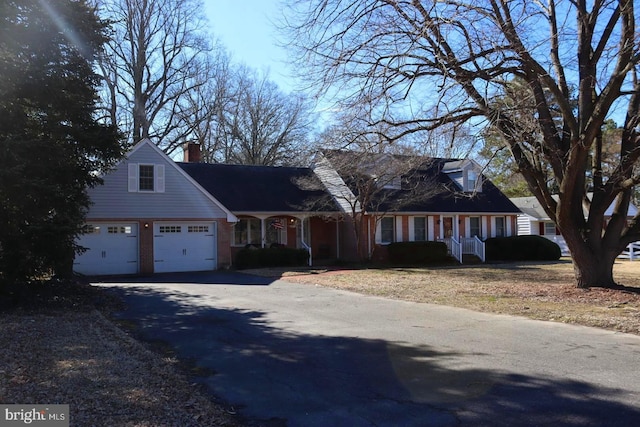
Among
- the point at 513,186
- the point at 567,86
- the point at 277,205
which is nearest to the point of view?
the point at 567,86

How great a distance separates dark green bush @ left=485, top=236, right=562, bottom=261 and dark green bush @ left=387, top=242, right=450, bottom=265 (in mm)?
4971

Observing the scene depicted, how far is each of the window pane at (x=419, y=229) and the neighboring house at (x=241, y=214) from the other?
55 millimetres

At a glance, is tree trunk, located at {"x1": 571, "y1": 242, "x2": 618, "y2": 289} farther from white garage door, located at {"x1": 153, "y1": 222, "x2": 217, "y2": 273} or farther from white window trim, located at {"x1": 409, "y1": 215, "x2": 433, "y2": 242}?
Result: white garage door, located at {"x1": 153, "y1": 222, "x2": 217, "y2": 273}

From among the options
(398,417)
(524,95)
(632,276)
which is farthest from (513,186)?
(398,417)

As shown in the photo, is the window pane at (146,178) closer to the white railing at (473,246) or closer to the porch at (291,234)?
the porch at (291,234)

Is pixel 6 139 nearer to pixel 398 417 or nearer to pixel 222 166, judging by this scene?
pixel 398 417

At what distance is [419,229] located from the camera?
30.2 m

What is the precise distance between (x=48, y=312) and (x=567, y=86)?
13.9 m

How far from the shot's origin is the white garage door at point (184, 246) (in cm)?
2345

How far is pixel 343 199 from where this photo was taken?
27812 millimetres

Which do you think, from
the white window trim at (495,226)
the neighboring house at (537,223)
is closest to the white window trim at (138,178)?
the white window trim at (495,226)

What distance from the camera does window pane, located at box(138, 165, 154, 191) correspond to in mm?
23386

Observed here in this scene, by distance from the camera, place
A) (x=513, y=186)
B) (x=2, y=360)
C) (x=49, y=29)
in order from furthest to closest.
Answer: (x=513, y=186) < (x=49, y=29) < (x=2, y=360)

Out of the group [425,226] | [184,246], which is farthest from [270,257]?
[425,226]
